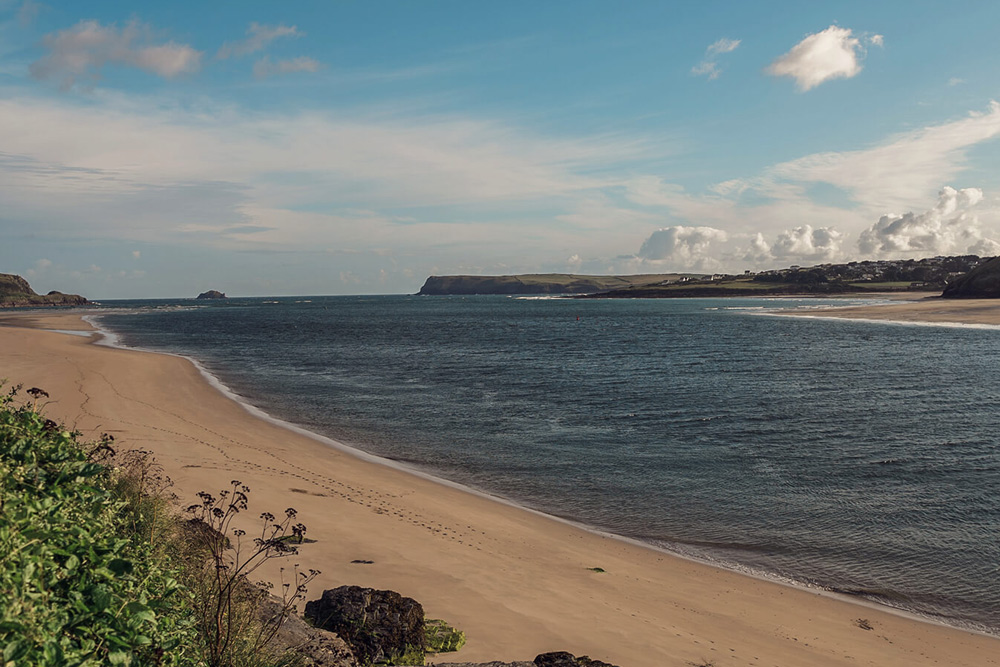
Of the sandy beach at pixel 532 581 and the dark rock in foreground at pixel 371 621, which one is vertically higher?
the dark rock in foreground at pixel 371 621

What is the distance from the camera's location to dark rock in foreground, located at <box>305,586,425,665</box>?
707 centimetres

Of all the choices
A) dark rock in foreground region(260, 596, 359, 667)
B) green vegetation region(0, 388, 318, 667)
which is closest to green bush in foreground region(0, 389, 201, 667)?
green vegetation region(0, 388, 318, 667)

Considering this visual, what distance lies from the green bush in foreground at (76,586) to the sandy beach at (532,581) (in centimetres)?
389

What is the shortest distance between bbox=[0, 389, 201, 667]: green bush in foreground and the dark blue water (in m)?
11.6

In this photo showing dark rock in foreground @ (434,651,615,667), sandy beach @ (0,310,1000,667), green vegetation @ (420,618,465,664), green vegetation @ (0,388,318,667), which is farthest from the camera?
sandy beach @ (0,310,1000,667)

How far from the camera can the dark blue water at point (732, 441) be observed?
13.6 m

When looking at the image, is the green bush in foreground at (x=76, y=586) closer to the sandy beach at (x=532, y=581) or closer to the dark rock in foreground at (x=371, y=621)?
the dark rock in foreground at (x=371, y=621)

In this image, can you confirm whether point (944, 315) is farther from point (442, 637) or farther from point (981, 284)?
point (442, 637)

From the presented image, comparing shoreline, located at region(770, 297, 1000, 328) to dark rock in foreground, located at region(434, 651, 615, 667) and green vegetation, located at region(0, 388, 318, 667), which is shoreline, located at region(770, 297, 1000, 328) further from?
green vegetation, located at region(0, 388, 318, 667)

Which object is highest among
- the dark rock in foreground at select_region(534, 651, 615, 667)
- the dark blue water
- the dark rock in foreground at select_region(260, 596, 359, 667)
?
the dark rock in foreground at select_region(260, 596, 359, 667)

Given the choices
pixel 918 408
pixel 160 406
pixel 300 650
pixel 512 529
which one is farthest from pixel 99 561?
pixel 918 408

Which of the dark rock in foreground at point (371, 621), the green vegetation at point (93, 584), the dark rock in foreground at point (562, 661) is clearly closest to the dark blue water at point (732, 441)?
the dark rock in foreground at point (562, 661)

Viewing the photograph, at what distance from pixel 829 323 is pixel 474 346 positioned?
187ft

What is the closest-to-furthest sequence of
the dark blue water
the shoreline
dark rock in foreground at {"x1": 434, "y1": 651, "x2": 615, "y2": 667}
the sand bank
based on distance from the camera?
dark rock in foreground at {"x1": 434, "y1": 651, "x2": 615, "y2": 667}
the dark blue water
the shoreline
the sand bank
